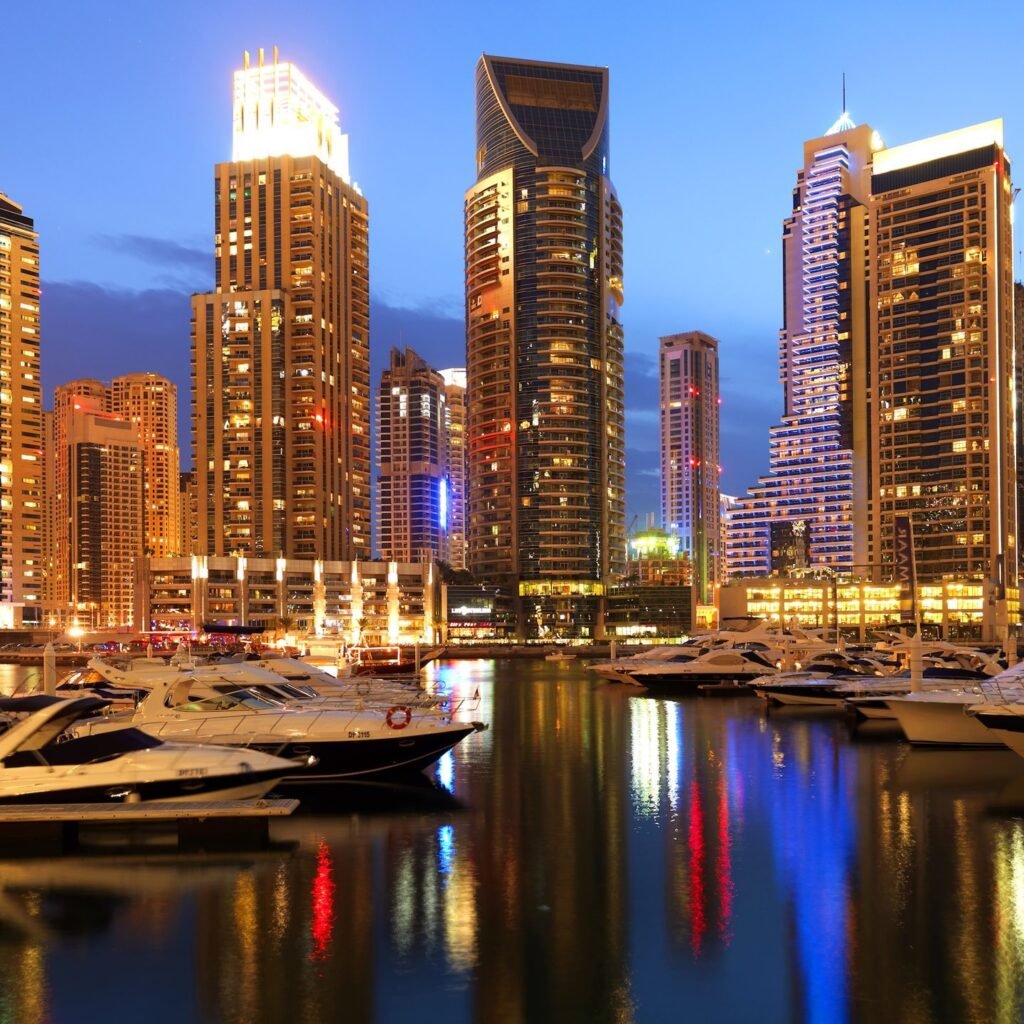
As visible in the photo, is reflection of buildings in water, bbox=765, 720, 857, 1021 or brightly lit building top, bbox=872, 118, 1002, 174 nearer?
reflection of buildings in water, bbox=765, 720, 857, 1021

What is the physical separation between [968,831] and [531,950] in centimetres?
1211

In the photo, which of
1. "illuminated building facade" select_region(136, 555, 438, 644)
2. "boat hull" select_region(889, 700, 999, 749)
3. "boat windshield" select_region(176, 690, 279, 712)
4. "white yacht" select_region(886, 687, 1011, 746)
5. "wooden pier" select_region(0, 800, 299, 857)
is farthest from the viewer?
"illuminated building facade" select_region(136, 555, 438, 644)

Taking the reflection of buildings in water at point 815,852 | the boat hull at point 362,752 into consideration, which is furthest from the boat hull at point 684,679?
the boat hull at point 362,752

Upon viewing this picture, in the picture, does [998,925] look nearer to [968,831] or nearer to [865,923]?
[865,923]

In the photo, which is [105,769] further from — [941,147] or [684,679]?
[941,147]

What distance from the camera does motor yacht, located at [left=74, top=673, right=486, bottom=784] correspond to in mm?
27328

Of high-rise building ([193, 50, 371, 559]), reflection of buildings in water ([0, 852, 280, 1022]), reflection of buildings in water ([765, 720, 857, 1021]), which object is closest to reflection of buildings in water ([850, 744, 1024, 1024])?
reflection of buildings in water ([765, 720, 857, 1021])

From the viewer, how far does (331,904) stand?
17906 millimetres

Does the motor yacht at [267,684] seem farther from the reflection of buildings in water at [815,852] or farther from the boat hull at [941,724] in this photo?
the boat hull at [941,724]

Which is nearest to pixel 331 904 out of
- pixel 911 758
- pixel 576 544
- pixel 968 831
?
pixel 968 831

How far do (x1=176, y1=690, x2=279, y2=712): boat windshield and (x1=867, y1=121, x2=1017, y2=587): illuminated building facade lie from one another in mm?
164884

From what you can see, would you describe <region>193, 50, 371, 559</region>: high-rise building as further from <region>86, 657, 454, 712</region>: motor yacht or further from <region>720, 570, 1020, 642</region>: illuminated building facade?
<region>86, 657, 454, 712</region>: motor yacht

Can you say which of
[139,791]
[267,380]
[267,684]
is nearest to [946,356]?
[267,380]

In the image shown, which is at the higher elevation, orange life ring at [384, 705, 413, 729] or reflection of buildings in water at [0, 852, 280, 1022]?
orange life ring at [384, 705, 413, 729]
